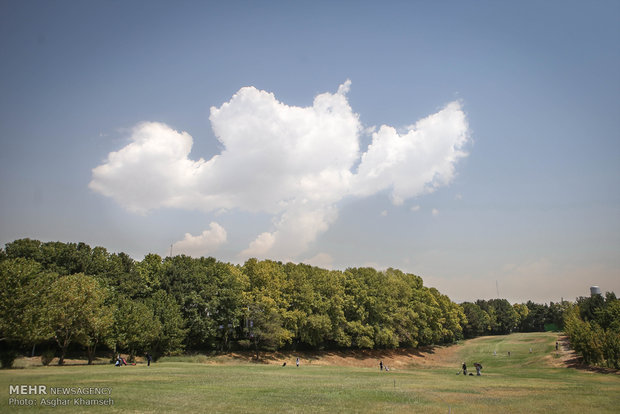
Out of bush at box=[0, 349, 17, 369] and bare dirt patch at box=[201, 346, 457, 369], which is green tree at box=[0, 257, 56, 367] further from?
bare dirt patch at box=[201, 346, 457, 369]

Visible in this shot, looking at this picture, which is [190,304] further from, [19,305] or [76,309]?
[19,305]

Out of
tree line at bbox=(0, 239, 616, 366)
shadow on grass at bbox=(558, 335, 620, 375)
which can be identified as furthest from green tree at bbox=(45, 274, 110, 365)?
shadow on grass at bbox=(558, 335, 620, 375)

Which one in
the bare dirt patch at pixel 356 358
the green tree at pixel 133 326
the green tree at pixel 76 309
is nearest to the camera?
the green tree at pixel 76 309

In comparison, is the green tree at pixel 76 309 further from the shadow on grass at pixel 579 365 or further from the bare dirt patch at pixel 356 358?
the shadow on grass at pixel 579 365

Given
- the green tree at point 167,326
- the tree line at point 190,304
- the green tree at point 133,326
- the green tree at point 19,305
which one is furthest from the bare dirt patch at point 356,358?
the green tree at point 19,305

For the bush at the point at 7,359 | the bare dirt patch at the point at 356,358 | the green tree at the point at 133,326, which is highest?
the green tree at the point at 133,326

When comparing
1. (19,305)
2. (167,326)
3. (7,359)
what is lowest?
(7,359)

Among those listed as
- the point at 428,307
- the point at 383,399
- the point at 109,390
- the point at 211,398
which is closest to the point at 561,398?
the point at 383,399

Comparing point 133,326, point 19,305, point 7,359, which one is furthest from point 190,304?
point 19,305

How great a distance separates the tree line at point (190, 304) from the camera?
43531 millimetres

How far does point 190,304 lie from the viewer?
68750 millimetres

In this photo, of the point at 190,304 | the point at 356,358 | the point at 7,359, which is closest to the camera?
the point at 7,359

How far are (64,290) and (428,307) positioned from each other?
8336 cm

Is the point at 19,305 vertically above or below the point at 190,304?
above
